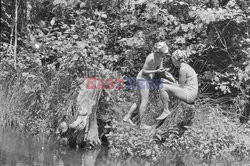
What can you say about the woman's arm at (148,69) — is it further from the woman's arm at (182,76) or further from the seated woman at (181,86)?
the woman's arm at (182,76)

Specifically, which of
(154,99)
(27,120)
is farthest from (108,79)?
(27,120)

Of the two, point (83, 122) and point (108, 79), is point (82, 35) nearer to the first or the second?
point (108, 79)

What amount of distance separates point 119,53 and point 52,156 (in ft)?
18.1

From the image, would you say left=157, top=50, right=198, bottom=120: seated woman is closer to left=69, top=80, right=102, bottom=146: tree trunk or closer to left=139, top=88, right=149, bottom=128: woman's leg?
left=139, top=88, right=149, bottom=128: woman's leg

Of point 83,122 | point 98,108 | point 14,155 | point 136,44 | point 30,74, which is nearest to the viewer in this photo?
point 14,155

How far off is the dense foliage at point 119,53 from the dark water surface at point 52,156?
0.40 meters

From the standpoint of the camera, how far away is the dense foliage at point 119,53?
389 inches

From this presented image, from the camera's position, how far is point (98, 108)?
32.4 ft

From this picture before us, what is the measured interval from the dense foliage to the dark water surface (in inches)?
15.7

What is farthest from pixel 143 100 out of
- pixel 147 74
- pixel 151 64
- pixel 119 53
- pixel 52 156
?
pixel 119 53

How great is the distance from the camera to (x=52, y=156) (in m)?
8.02

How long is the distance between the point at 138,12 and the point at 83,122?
164 inches

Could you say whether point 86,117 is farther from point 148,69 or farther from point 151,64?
point 151,64

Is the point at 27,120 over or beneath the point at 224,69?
beneath
